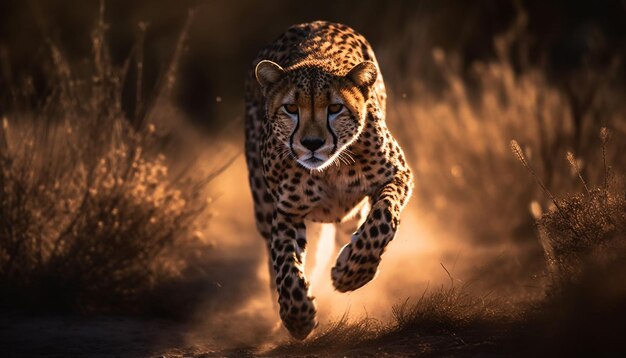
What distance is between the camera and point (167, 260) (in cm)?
613

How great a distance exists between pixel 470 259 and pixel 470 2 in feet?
21.2

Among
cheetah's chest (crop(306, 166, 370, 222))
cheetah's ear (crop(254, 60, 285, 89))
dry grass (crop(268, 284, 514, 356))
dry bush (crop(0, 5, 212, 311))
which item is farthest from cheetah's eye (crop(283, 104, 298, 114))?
dry bush (crop(0, 5, 212, 311))

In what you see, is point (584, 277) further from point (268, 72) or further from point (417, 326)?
point (268, 72)

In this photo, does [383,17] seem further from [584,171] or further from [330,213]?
[330,213]

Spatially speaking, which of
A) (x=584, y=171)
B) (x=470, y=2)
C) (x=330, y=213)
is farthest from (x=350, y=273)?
(x=470, y=2)

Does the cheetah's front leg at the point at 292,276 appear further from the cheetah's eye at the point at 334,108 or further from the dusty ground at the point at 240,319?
the cheetah's eye at the point at 334,108

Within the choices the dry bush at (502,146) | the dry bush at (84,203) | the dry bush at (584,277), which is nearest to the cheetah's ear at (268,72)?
the dry bush at (84,203)

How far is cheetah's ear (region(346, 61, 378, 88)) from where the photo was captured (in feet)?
15.2

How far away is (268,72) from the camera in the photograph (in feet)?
15.7

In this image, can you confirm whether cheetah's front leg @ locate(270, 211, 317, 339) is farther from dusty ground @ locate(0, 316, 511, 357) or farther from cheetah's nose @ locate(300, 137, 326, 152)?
cheetah's nose @ locate(300, 137, 326, 152)

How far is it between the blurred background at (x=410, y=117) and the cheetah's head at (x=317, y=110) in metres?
0.96

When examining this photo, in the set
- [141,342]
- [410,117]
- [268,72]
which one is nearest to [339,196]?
[268,72]

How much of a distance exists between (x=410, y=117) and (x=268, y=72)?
4.17 m

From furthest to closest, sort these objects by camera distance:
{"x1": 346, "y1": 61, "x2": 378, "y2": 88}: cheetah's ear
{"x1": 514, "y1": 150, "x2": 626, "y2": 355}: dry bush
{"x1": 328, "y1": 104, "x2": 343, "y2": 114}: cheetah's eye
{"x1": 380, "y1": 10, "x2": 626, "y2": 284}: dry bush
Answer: {"x1": 380, "y1": 10, "x2": 626, "y2": 284}: dry bush, {"x1": 346, "y1": 61, "x2": 378, "y2": 88}: cheetah's ear, {"x1": 328, "y1": 104, "x2": 343, "y2": 114}: cheetah's eye, {"x1": 514, "y1": 150, "x2": 626, "y2": 355}: dry bush
